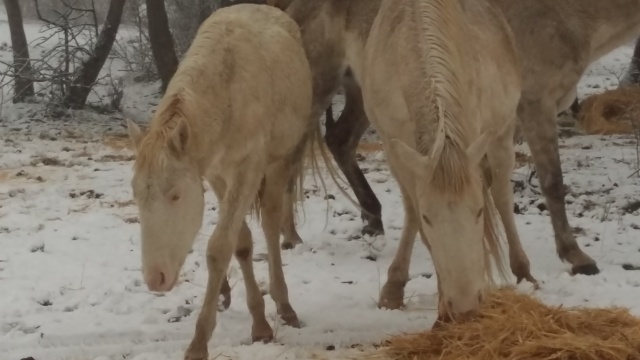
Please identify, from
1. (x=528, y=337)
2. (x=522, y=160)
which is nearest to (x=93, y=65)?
(x=522, y=160)

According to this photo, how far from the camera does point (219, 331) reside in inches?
149

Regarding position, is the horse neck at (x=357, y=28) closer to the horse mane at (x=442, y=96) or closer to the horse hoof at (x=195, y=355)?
the horse mane at (x=442, y=96)

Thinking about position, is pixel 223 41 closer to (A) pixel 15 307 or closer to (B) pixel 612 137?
(A) pixel 15 307

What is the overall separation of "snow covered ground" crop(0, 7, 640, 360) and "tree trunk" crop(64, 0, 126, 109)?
151 inches

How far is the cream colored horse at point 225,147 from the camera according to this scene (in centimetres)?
295

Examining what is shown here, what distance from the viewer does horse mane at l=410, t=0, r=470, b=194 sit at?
9.50 feet

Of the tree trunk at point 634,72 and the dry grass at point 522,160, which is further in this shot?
the tree trunk at point 634,72

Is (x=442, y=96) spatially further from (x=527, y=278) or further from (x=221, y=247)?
(x=527, y=278)

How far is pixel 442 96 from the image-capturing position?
3.16 metres

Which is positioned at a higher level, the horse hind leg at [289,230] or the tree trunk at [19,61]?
the tree trunk at [19,61]

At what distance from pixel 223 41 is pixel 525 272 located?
2.31 metres

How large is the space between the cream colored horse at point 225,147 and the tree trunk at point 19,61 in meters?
8.48

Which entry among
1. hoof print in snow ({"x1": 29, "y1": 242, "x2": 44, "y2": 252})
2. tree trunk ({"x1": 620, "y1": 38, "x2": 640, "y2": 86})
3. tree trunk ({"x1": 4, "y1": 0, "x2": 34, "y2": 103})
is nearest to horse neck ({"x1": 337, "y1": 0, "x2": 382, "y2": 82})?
hoof print in snow ({"x1": 29, "y1": 242, "x2": 44, "y2": 252})

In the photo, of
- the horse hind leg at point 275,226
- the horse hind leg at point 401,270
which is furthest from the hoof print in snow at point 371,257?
the horse hind leg at point 275,226
